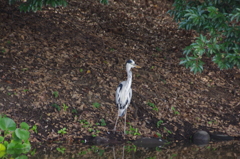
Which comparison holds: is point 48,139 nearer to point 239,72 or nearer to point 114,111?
point 114,111

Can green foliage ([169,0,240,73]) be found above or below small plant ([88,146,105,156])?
above

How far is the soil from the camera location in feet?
29.6

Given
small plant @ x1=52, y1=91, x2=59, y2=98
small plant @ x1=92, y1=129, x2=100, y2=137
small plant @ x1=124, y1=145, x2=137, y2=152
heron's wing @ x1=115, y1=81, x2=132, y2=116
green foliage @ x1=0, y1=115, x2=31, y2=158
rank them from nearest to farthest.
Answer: green foliage @ x1=0, y1=115, x2=31, y2=158 → small plant @ x1=124, y1=145, x2=137, y2=152 → small plant @ x1=92, y1=129, x2=100, y2=137 → heron's wing @ x1=115, y1=81, x2=132, y2=116 → small plant @ x1=52, y1=91, x2=59, y2=98

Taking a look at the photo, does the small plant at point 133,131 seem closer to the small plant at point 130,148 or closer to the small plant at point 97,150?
the small plant at point 130,148

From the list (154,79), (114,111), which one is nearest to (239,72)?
(154,79)

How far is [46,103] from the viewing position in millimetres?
9117

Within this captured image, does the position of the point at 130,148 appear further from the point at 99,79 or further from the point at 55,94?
the point at 99,79

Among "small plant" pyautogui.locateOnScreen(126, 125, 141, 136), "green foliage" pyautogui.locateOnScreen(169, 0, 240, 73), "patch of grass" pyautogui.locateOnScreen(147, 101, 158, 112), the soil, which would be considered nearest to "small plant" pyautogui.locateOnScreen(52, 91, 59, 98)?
the soil

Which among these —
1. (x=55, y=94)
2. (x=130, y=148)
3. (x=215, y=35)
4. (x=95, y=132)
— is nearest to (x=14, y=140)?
(x=95, y=132)

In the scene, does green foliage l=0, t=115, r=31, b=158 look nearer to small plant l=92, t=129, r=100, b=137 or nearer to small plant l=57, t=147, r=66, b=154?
small plant l=57, t=147, r=66, b=154

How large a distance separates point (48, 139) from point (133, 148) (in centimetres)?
197

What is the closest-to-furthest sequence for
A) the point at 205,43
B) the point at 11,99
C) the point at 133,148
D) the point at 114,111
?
the point at 205,43 < the point at 133,148 < the point at 11,99 < the point at 114,111

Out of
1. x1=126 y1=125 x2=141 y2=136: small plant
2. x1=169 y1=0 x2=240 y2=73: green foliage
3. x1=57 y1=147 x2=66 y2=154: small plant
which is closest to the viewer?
x1=169 y1=0 x2=240 y2=73: green foliage

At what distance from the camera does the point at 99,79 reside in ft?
34.5
